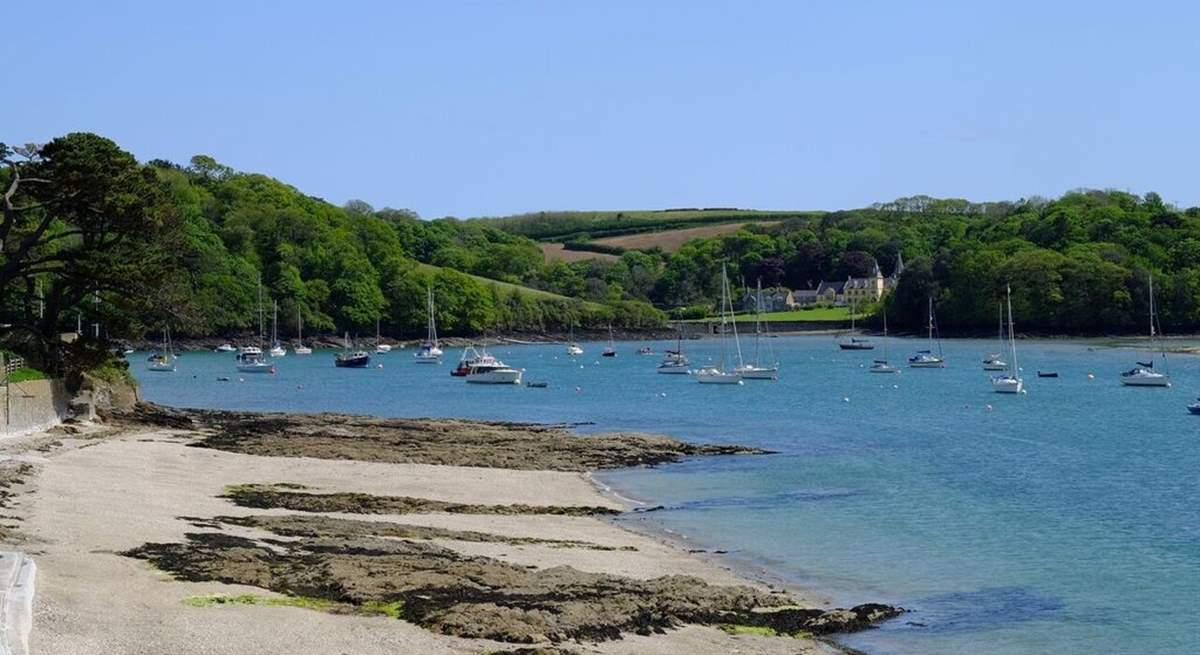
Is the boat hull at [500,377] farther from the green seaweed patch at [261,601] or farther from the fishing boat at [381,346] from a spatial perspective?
the green seaweed patch at [261,601]

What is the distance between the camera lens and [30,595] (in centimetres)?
1549

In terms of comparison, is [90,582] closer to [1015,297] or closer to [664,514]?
[664,514]

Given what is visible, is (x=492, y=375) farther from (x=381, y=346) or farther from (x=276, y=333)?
(x=276, y=333)

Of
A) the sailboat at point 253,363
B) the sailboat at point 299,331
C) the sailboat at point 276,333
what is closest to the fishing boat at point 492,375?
the sailboat at point 253,363

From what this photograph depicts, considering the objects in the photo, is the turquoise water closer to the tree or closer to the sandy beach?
the sandy beach

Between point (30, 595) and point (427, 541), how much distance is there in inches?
391

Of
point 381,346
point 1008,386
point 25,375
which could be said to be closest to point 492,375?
point 1008,386

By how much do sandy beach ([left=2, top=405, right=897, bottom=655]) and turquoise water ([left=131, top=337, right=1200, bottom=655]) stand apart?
247 centimetres

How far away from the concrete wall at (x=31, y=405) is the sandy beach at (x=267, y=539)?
0.84 m

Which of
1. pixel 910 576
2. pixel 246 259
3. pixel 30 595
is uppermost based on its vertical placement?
pixel 246 259

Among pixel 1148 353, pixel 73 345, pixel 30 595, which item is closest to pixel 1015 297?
pixel 1148 353

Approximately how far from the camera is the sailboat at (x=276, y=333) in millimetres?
144500

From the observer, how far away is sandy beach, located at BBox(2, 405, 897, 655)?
16344 millimetres

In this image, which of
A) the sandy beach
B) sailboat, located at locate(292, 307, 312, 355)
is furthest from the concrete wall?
sailboat, located at locate(292, 307, 312, 355)
